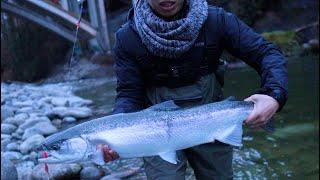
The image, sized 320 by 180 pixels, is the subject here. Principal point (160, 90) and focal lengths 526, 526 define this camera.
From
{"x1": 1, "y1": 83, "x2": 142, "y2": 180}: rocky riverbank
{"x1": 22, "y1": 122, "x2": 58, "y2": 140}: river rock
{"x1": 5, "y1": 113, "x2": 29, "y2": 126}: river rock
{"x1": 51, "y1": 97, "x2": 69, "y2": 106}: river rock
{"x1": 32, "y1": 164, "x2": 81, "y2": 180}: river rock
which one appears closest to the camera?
{"x1": 32, "y1": 164, "x2": 81, "y2": 180}: river rock

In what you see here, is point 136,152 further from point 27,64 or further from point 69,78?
point 27,64

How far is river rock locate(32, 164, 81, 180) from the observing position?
194 inches

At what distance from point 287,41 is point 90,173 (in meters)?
11.4

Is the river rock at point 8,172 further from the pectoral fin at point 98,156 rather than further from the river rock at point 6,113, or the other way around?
the river rock at point 6,113

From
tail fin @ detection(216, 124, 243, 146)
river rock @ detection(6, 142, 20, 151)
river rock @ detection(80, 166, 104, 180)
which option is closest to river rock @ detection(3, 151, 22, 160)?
river rock @ detection(6, 142, 20, 151)

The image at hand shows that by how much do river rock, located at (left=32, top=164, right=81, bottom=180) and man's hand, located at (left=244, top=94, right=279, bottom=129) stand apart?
299 centimetres

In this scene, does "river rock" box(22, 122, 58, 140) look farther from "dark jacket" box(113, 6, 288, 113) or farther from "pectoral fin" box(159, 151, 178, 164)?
"pectoral fin" box(159, 151, 178, 164)

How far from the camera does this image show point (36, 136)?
7.43 m

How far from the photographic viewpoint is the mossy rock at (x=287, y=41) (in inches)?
584

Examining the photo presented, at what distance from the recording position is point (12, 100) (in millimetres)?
14023

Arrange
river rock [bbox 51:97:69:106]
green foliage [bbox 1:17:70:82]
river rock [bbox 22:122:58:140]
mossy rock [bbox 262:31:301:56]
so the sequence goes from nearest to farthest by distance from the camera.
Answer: river rock [bbox 22:122:58:140] < river rock [bbox 51:97:69:106] < mossy rock [bbox 262:31:301:56] < green foliage [bbox 1:17:70:82]

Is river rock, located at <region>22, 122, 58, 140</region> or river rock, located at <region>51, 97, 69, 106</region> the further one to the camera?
river rock, located at <region>51, 97, 69, 106</region>

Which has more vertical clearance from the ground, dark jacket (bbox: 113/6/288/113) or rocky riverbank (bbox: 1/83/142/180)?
dark jacket (bbox: 113/6/288/113)

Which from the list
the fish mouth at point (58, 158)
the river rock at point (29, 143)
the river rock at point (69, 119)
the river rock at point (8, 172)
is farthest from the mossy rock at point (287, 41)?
the fish mouth at point (58, 158)
